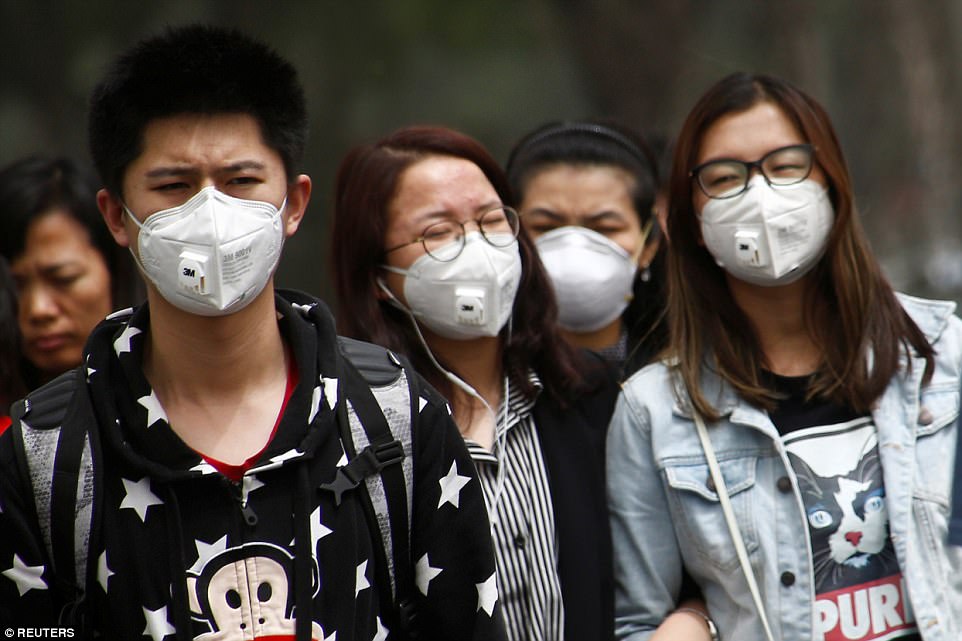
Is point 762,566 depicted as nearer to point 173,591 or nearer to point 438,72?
point 173,591

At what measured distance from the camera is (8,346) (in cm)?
382

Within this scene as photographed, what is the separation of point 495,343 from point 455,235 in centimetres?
37

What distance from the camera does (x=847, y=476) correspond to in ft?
10.8

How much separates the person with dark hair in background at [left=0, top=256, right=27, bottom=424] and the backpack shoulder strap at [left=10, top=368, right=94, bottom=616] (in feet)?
4.32

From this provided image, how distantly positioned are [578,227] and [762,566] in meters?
1.41

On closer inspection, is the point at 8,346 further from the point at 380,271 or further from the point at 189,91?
the point at 189,91

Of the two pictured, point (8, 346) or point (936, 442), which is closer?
point (936, 442)

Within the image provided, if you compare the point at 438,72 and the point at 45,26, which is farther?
the point at 438,72

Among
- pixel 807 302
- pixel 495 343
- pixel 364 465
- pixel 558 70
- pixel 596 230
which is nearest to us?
pixel 364 465

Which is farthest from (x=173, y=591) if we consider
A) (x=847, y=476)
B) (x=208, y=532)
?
(x=847, y=476)

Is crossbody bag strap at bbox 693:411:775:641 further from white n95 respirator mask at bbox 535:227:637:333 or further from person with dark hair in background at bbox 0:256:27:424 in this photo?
person with dark hair in background at bbox 0:256:27:424

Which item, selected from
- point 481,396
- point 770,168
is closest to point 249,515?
point 481,396

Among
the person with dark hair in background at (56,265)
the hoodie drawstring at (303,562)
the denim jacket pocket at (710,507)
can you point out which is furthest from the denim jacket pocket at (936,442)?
the person with dark hair in background at (56,265)

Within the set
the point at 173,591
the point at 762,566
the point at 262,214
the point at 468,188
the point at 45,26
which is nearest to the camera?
the point at 173,591
